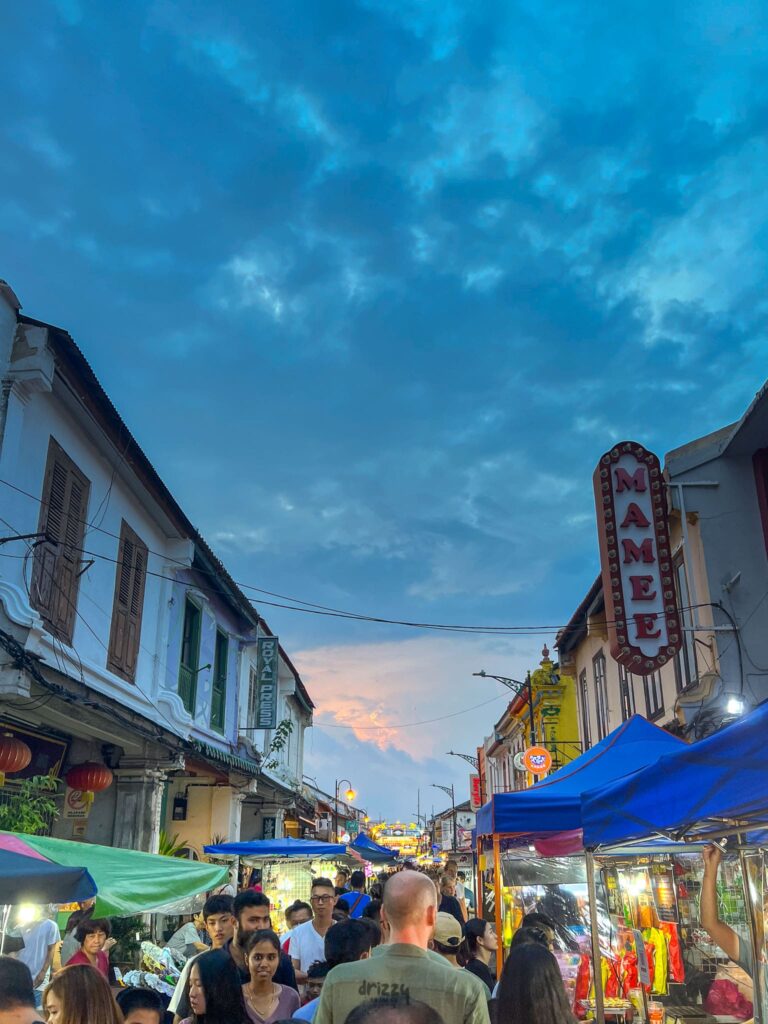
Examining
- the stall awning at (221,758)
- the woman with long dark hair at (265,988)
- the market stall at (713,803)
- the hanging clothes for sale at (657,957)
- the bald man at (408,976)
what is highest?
the stall awning at (221,758)

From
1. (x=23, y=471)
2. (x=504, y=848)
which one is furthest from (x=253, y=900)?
(x=23, y=471)

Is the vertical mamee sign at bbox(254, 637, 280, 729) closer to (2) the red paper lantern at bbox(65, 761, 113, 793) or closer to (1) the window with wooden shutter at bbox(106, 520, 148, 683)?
(1) the window with wooden shutter at bbox(106, 520, 148, 683)

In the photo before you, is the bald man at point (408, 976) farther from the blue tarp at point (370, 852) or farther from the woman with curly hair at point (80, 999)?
the blue tarp at point (370, 852)

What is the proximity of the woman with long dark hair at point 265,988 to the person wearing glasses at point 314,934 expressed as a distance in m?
2.63

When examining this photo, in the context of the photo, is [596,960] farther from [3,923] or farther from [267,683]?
Answer: [267,683]

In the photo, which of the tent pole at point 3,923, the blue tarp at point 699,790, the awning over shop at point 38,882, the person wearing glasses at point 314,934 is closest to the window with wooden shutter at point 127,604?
the tent pole at point 3,923

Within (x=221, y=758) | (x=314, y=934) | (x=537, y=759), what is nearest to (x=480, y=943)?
(x=314, y=934)

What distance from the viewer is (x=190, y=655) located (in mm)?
18000

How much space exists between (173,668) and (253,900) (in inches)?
432

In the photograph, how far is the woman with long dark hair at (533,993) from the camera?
10.9 ft

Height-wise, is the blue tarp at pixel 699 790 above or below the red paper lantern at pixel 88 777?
below

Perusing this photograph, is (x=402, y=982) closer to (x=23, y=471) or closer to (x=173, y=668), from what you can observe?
(x=23, y=471)

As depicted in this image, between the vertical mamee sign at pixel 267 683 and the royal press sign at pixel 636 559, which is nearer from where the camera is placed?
the royal press sign at pixel 636 559

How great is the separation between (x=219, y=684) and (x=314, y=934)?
13427 millimetres
